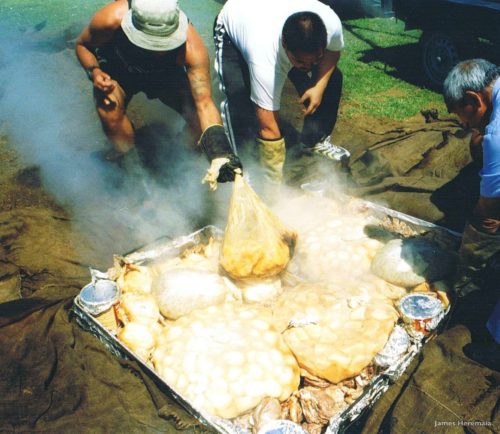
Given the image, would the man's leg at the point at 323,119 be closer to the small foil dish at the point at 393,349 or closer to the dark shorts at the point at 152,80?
the dark shorts at the point at 152,80

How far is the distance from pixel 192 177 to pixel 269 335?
263 centimetres

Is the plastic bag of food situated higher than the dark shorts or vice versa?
the dark shorts

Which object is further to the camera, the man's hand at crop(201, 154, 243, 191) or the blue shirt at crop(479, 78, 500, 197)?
the man's hand at crop(201, 154, 243, 191)

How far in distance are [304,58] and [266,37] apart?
46 cm

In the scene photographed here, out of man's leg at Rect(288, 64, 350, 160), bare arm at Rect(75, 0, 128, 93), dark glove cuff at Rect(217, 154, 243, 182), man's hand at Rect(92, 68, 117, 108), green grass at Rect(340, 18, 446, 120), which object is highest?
bare arm at Rect(75, 0, 128, 93)

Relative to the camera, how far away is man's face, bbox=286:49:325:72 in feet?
10.5

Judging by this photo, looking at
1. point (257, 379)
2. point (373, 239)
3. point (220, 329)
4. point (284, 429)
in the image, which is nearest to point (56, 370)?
point (220, 329)

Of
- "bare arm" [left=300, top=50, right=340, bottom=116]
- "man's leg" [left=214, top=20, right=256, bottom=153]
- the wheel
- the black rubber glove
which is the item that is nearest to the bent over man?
the black rubber glove

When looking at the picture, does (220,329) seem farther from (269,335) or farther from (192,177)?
(192,177)

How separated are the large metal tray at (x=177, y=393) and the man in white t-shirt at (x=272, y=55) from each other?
0.96 metres

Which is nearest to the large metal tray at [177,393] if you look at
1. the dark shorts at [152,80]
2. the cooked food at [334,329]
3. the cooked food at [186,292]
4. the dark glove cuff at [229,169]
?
the cooked food at [334,329]

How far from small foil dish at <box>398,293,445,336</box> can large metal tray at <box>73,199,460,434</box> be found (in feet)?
0.19

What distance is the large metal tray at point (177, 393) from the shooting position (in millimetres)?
2229

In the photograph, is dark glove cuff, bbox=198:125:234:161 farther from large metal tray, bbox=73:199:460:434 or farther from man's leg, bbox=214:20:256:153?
man's leg, bbox=214:20:256:153
